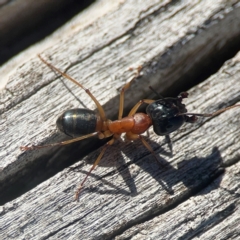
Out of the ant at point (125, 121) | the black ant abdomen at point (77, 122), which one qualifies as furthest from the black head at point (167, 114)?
the black ant abdomen at point (77, 122)

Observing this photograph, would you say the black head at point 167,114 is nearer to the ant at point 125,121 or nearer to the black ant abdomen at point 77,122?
the ant at point 125,121

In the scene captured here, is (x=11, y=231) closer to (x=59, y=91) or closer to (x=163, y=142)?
(x=59, y=91)

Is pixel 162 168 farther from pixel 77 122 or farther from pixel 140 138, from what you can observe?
pixel 77 122

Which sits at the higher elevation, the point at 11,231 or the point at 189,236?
the point at 11,231

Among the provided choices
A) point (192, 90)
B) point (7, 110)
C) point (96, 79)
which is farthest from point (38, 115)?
point (192, 90)

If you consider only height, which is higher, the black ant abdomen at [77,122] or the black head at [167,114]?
the black ant abdomen at [77,122]

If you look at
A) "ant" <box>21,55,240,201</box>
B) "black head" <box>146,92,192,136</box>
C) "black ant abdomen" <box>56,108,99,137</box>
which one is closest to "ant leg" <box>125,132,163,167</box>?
"ant" <box>21,55,240,201</box>
